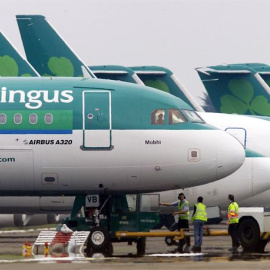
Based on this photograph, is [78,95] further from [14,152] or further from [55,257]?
[55,257]

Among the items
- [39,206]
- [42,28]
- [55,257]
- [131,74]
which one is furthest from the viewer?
[131,74]

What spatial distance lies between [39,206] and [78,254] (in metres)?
7.19

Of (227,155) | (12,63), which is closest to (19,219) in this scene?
(12,63)

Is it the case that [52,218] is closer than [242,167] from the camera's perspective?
No

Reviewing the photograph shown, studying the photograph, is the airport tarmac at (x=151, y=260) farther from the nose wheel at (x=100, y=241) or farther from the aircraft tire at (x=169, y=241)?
the aircraft tire at (x=169, y=241)

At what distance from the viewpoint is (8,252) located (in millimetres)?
32000

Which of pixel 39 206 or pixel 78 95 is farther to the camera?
pixel 39 206

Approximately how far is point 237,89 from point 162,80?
4205 mm

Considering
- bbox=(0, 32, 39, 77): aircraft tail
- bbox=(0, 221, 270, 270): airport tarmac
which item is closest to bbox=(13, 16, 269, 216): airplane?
bbox=(0, 32, 39, 77): aircraft tail

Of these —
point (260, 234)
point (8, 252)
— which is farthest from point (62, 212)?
point (260, 234)

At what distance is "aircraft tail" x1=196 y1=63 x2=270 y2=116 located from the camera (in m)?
57.8

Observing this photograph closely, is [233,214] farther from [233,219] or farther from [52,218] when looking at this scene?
[52,218]

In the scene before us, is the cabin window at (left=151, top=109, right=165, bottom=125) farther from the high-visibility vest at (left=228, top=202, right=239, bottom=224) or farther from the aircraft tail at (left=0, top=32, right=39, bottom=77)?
the aircraft tail at (left=0, top=32, right=39, bottom=77)

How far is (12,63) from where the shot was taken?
4731cm
